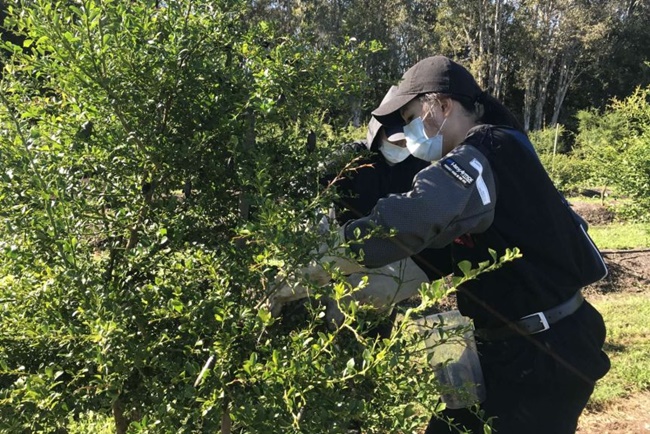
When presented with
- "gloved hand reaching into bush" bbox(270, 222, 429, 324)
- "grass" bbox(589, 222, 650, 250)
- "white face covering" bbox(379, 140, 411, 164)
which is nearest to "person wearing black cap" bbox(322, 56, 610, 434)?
"gloved hand reaching into bush" bbox(270, 222, 429, 324)

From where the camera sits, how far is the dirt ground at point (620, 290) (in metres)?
3.84

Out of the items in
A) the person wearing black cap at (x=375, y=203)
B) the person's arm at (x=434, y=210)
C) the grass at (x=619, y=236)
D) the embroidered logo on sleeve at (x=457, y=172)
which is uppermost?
the embroidered logo on sleeve at (x=457, y=172)

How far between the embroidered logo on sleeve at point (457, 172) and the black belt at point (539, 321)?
58cm

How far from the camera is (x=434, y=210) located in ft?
4.98

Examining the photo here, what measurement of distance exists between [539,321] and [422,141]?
28.7 inches

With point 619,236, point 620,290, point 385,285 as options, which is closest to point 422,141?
point 385,285

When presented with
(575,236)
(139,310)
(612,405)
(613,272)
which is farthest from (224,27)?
(613,272)

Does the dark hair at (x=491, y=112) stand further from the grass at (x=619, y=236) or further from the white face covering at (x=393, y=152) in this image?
the grass at (x=619, y=236)

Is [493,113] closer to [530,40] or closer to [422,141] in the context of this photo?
[422,141]

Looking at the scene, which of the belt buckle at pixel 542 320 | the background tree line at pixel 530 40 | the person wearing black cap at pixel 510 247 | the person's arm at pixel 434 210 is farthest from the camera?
the background tree line at pixel 530 40

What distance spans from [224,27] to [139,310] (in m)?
0.76

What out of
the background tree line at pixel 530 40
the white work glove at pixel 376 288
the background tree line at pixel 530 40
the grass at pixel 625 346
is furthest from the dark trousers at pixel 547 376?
the background tree line at pixel 530 40

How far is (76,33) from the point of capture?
133cm

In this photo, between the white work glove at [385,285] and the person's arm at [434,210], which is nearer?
the person's arm at [434,210]
